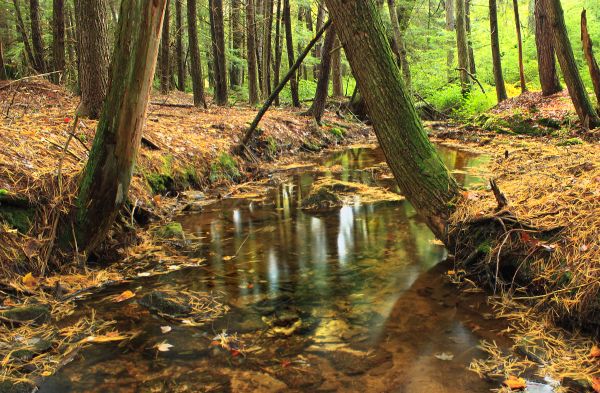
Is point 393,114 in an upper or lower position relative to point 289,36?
lower

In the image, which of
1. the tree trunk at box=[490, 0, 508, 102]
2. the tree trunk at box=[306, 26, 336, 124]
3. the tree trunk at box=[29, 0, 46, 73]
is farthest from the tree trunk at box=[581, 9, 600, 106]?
the tree trunk at box=[29, 0, 46, 73]

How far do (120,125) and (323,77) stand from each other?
10538 mm

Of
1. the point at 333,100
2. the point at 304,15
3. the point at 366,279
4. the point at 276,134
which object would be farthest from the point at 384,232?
the point at 304,15

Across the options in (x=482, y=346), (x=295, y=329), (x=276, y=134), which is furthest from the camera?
(x=276, y=134)

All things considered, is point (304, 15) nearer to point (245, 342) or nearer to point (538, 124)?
point (538, 124)

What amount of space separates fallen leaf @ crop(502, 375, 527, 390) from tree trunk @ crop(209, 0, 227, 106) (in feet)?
46.0

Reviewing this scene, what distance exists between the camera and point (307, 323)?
3.74m

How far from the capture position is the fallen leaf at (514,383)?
2.81 metres

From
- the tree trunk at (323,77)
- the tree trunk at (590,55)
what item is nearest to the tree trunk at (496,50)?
the tree trunk at (590,55)

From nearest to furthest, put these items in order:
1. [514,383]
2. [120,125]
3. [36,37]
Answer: [514,383] → [120,125] → [36,37]

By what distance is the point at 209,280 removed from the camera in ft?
15.2

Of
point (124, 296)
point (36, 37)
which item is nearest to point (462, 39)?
point (36, 37)

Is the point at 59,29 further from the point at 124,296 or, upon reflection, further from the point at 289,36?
the point at 124,296

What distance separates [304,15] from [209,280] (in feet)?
93.1
